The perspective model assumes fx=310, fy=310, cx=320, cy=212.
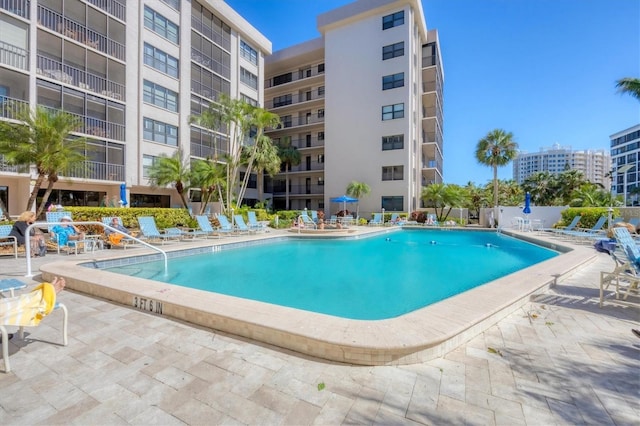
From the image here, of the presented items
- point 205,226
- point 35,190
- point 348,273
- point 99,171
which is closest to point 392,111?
point 205,226

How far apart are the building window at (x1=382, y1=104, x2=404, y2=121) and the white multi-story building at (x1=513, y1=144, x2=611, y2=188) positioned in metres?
102

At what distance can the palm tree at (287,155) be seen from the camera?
32.6 m

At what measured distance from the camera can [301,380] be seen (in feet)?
8.77

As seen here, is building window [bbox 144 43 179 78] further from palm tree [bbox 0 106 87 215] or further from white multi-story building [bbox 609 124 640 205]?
white multi-story building [bbox 609 124 640 205]

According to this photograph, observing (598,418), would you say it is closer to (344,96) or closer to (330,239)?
(330,239)

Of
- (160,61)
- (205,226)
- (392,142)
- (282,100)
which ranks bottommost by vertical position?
(205,226)

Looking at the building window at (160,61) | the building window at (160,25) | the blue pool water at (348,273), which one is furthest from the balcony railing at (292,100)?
the blue pool water at (348,273)

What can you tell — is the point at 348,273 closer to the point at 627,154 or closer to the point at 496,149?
the point at 496,149

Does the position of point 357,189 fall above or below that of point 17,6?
below

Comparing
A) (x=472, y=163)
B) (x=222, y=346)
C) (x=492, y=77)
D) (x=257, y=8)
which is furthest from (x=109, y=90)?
(x=472, y=163)

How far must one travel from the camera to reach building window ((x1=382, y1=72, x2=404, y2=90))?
89.7ft

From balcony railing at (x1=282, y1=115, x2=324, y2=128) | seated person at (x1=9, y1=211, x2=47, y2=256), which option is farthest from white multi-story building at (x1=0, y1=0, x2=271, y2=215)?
balcony railing at (x1=282, y1=115, x2=324, y2=128)

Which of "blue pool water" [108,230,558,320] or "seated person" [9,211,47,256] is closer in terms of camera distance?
"blue pool water" [108,230,558,320]

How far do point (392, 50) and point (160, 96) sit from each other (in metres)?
19.9
